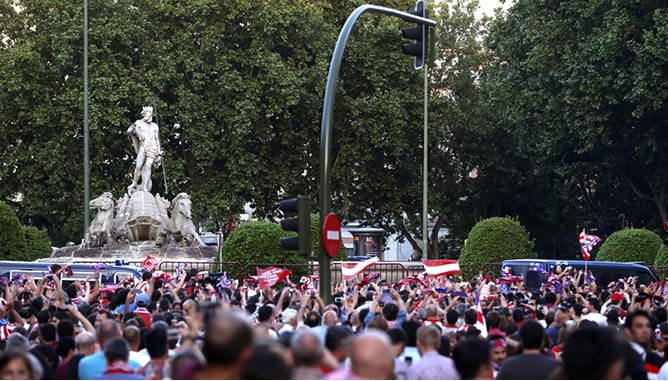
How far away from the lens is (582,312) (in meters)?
12.8

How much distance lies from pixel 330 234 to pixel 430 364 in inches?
209

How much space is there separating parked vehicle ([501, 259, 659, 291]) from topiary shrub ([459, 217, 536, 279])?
459cm

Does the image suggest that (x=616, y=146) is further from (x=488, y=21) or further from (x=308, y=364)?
(x=308, y=364)

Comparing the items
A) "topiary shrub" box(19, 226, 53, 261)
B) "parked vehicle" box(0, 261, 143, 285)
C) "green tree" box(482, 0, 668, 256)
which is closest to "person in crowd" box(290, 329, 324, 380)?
"parked vehicle" box(0, 261, 143, 285)

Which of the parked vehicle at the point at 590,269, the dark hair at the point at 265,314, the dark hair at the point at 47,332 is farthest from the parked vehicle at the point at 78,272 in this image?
the dark hair at the point at 47,332

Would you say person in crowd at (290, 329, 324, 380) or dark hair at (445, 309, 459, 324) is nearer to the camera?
person in crowd at (290, 329, 324, 380)

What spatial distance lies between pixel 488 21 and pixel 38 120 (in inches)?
800

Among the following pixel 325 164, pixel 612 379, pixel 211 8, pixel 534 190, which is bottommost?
pixel 612 379

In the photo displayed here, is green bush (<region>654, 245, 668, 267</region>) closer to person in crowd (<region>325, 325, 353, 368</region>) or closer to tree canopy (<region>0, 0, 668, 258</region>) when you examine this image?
tree canopy (<region>0, 0, 668, 258</region>)

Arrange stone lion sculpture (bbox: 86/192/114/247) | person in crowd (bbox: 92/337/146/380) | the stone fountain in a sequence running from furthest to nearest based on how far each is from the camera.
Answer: stone lion sculpture (bbox: 86/192/114/247), the stone fountain, person in crowd (bbox: 92/337/146/380)

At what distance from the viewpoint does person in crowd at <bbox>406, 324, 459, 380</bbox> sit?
7.15 meters

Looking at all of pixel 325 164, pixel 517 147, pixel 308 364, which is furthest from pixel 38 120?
pixel 308 364

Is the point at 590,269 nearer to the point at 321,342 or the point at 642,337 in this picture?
the point at 642,337

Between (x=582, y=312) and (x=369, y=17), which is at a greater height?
(x=369, y=17)
